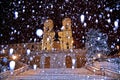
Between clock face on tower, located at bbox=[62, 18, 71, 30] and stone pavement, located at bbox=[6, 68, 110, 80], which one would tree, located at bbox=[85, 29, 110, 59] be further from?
stone pavement, located at bbox=[6, 68, 110, 80]

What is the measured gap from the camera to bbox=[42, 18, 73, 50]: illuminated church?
2222 centimetres

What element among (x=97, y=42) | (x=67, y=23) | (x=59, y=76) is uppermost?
(x=67, y=23)

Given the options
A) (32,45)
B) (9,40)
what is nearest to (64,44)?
(32,45)

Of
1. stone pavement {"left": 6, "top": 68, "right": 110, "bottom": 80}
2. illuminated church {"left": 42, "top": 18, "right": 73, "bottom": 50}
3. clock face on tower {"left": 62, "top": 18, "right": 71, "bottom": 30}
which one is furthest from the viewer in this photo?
clock face on tower {"left": 62, "top": 18, "right": 71, "bottom": 30}

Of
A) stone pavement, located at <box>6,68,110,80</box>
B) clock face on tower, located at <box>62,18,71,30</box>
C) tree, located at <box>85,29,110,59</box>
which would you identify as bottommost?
stone pavement, located at <box>6,68,110,80</box>

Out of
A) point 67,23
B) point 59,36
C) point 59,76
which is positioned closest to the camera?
point 59,76

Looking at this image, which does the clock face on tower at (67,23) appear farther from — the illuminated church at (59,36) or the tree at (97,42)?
the tree at (97,42)

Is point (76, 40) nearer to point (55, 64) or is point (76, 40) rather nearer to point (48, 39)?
point (48, 39)

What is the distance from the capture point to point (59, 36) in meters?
23.0

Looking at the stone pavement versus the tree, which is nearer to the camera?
the stone pavement

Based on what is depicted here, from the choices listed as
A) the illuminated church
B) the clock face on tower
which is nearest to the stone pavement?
the illuminated church

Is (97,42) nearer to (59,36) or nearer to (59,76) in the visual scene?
(59,36)

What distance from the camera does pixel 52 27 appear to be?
2325 cm

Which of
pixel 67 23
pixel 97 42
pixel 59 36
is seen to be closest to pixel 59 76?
pixel 67 23
